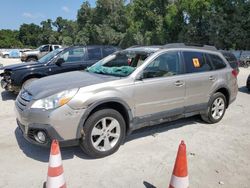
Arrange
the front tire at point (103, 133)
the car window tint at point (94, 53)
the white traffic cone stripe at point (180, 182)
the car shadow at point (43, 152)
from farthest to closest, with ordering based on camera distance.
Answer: the car window tint at point (94, 53) < the car shadow at point (43, 152) < the front tire at point (103, 133) < the white traffic cone stripe at point (180, 182)

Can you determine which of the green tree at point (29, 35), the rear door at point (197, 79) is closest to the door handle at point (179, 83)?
the rear door at point (197, 79)

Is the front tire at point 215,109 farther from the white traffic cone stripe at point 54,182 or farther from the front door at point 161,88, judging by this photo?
the white traffic cone stripe at point 54,182

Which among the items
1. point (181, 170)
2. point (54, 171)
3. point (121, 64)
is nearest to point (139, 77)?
point (121, 64)

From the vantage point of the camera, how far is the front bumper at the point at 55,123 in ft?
13.4

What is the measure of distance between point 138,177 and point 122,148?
100 cm

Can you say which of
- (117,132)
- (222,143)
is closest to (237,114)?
(222,143)

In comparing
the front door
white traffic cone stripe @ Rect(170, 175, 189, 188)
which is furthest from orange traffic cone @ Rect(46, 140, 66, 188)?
the front door

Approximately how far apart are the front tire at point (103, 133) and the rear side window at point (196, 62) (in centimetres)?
187

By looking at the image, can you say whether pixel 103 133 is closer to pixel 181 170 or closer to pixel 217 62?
pixel 181 170

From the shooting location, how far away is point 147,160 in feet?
14.9

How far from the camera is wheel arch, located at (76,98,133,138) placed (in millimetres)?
4258

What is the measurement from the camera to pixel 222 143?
532cm

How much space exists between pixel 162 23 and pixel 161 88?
39916 millimetres

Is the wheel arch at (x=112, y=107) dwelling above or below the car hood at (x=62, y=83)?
below
